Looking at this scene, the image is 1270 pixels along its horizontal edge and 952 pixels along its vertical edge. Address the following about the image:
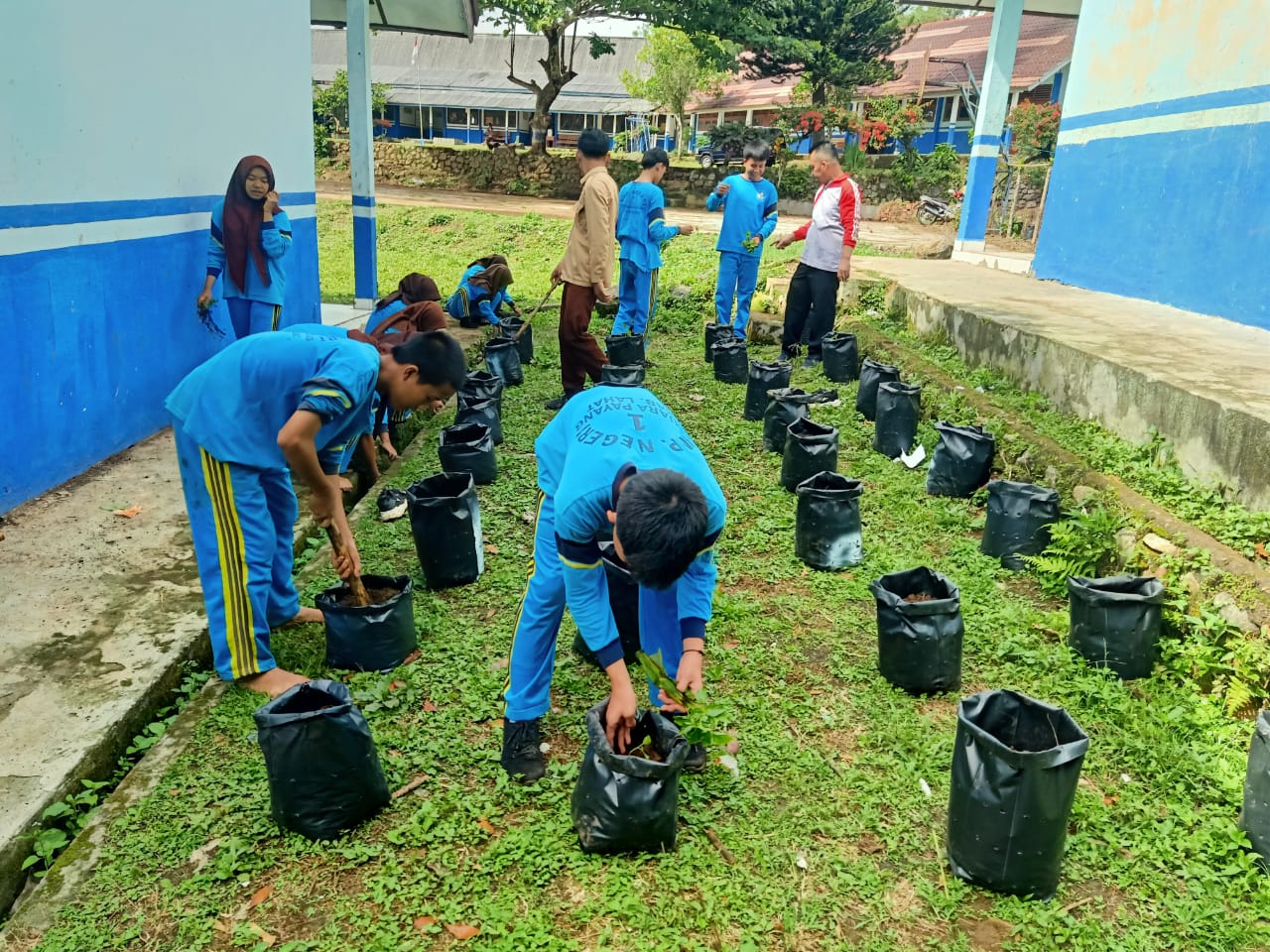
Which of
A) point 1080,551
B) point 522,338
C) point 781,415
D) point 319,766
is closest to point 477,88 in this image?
point 522,338

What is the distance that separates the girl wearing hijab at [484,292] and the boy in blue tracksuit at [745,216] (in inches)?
89.7

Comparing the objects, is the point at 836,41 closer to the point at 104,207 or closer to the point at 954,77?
the point at 954,77

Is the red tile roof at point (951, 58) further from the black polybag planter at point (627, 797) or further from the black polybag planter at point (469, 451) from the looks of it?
the black polybag planter at point (627, 797)

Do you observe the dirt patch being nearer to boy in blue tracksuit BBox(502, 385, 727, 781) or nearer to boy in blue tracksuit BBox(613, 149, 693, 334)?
boy in blue tracksuit BBox(502, 385, 727, 781)

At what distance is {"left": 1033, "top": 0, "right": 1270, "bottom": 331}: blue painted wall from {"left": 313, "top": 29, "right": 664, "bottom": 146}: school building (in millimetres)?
27056

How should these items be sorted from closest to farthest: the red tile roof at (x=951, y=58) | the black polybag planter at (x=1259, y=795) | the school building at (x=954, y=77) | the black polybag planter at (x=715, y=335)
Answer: the black polybag planter at (x=1259, y=795)
the black polybag planter at (x=715, y=335)
the school building at (x=954, y=77)
the red tile roof at (x=951, y=58)

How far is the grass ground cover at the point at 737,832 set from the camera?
7.59ft

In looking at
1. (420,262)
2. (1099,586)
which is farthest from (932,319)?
(420,262)

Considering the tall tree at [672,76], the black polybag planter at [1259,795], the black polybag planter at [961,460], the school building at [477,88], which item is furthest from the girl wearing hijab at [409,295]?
the school building at [477,88]

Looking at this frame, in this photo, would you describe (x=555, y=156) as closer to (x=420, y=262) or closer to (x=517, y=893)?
(x=420, y=262)

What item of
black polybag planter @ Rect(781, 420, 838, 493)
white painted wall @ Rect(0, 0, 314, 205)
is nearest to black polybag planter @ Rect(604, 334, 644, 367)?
black polybag planter @ Rect(781, 420, 838, 493)

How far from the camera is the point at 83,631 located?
11.2ft

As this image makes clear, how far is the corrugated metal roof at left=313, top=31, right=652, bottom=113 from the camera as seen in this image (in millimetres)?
36156

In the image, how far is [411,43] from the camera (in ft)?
137
